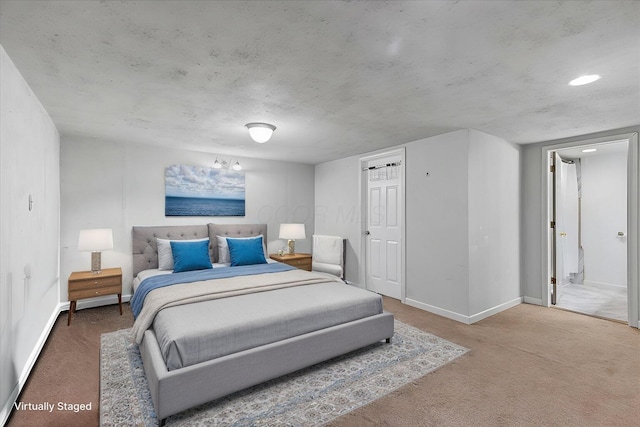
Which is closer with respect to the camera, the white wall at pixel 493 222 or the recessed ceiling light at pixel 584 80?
the recessed ceiling light at pixel 584 80

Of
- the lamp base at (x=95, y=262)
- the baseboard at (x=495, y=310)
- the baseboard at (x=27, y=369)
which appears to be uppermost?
the lamp base at (x=95, y=262)

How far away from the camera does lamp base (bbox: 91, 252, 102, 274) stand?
3.86 meters

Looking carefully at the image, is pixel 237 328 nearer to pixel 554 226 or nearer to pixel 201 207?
pixel 201 207

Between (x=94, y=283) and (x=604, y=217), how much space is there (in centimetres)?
781

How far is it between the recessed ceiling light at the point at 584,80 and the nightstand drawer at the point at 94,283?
196 inches

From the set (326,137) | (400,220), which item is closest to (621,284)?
(400,220)

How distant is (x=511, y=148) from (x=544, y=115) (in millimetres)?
1244

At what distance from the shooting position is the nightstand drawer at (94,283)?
11.7 feet

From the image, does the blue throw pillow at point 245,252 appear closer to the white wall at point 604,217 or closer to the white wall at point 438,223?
the white wall at point 438,223

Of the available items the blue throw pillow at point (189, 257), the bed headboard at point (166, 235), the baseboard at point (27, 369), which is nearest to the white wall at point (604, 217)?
the bed headboard at point (166, 235)

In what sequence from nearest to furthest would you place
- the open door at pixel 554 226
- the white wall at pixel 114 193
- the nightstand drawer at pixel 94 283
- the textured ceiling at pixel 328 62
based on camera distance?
the textured ceiling at pixel 328 62 → the nightstand drawer at pixel 94 283 → the white wall at pixel 114 193 → the open door at pixel 554 226

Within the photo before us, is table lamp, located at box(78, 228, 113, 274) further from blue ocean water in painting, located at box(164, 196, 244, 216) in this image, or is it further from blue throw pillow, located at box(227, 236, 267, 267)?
blue throw pillow, located at box(227, 236, 267, 267)

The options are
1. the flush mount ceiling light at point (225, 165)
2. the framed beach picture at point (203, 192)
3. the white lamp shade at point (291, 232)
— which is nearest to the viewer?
the framed beach picture at point (203, 192)

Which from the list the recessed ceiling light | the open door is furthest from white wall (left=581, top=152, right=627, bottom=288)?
the recessed ceiling light
